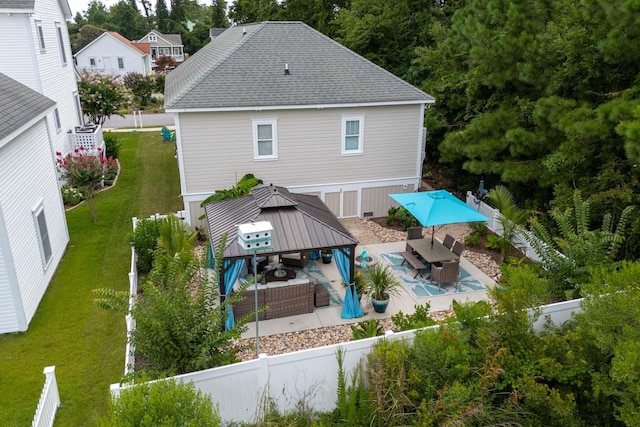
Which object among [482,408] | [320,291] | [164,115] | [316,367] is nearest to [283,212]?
[320,291]

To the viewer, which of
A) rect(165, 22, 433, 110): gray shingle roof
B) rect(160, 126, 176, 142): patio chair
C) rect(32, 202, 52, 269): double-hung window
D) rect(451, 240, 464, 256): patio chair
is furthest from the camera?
rect(160, 126, 176, 142): patio chair

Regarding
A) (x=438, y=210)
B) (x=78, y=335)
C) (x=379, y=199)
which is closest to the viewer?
(x=78, y=335)

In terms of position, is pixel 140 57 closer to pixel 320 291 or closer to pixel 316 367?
pixel 320 291

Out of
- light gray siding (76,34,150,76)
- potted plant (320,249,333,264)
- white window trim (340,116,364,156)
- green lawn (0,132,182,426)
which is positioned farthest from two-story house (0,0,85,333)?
light gray siding (76,34,150,76)

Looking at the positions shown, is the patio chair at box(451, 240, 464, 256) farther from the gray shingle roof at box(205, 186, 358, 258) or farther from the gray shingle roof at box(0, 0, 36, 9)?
the gray shingle roof at box(0, 0, 36, 9)

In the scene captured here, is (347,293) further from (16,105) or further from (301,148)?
(16,105)

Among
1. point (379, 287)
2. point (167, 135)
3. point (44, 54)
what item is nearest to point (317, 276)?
point (379, 287)
